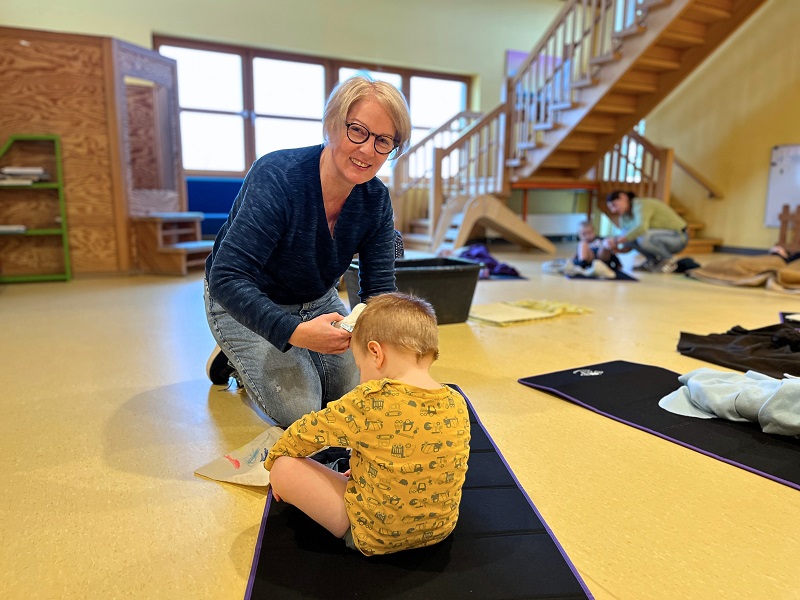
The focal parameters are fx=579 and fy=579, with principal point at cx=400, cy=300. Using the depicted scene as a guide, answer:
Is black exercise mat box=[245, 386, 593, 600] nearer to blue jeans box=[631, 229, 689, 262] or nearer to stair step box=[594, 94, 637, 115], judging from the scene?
blue jeans box=[631, 229, 689, 262]

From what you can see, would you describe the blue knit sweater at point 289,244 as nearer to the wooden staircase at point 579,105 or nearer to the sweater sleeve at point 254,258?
the sweater sleeve at point 254,258

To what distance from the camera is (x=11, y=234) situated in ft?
14.6

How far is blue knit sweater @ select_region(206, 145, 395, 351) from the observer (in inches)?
52.8

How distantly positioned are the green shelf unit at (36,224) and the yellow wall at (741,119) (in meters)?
7.28

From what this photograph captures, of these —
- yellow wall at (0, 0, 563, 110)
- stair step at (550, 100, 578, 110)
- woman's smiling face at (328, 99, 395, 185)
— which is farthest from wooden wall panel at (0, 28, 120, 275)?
stair step at (550, 100, 578, 110)

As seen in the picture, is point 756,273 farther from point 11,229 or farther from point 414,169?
point 11,229

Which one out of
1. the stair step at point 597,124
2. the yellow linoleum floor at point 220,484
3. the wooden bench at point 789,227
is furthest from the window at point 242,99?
the yellow linoleum floor at point 220,484

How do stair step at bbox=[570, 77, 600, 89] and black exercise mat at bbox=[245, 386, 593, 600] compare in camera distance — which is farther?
stair step at bbox=[570, 77, 600, 89]

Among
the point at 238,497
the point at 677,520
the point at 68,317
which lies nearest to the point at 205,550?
the point at 238,497

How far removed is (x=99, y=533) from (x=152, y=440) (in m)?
0.47

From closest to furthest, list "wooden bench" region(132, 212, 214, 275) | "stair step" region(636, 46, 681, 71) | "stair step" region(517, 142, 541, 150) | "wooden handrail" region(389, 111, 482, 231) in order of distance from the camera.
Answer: "wooden bench" region(132, 212, 214, 275)
"stair step" region(636, 46, 681, 71)
"stair step" region(517, 142, 541, 150)
"wooden handrail" region(389, 111, 482, 231)

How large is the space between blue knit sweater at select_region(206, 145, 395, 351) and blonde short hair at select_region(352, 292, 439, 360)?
0.94 feet

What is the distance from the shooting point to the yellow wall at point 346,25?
6.03 m

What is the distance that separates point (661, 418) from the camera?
5.82 feet
